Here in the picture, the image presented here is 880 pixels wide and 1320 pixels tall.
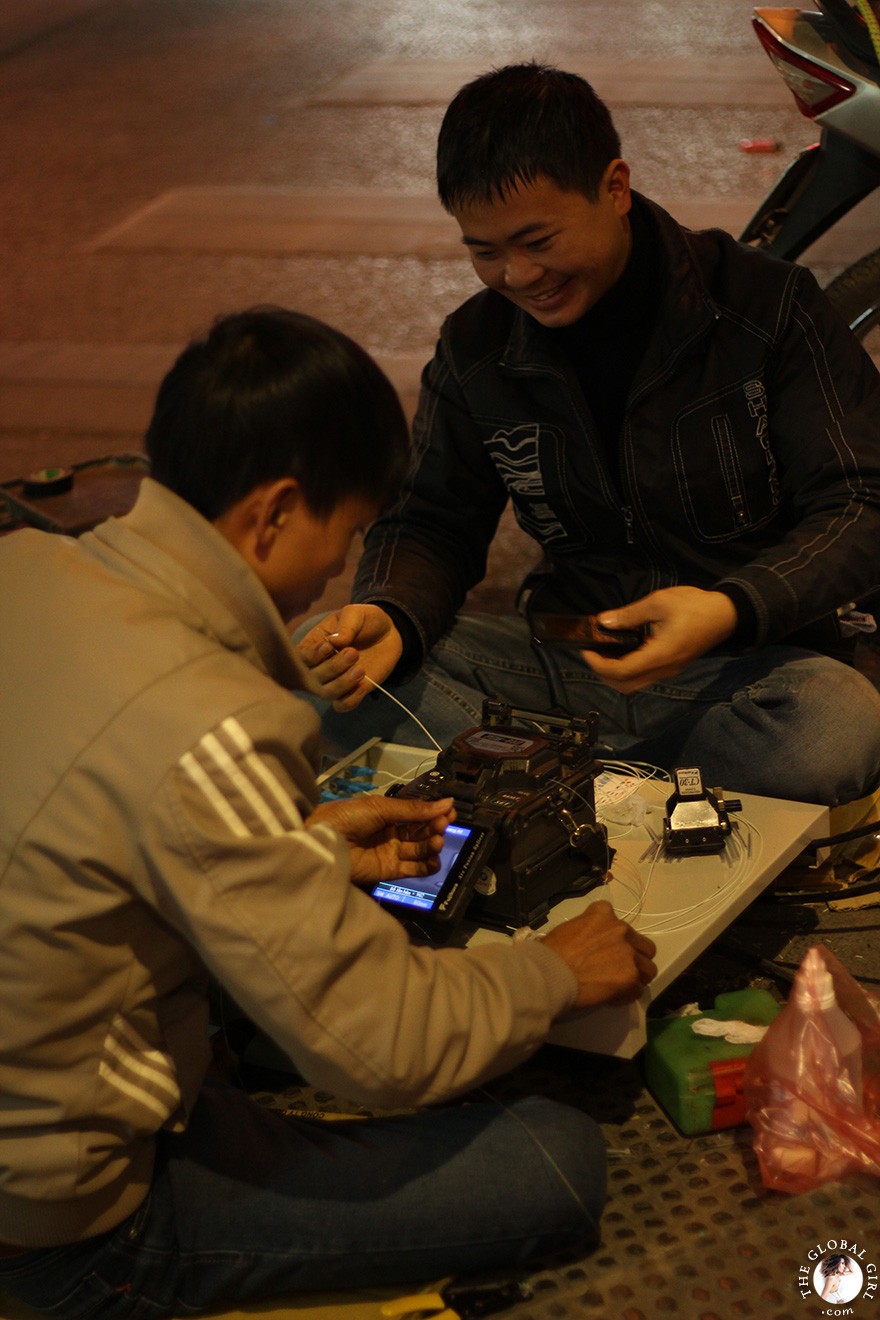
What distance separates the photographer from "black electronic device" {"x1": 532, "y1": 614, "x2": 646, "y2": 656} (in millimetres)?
1797

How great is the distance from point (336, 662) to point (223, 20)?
6168 mm

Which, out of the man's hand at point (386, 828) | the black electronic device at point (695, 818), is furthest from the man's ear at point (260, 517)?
the black electronic device at point (695, 818)

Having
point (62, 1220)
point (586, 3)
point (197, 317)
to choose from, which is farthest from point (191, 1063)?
point (586, 3)

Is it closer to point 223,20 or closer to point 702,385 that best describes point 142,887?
point 702,385

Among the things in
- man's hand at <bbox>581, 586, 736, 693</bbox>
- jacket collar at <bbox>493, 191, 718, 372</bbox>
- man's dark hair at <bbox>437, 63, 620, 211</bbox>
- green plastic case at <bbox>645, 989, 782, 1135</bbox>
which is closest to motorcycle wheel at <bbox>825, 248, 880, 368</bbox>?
jacket collar at <bbox>493, 191, 718, 372</bbox>

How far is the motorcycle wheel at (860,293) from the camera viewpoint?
2.56m

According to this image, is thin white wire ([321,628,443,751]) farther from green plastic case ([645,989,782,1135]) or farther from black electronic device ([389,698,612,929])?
green plastic case ([645,989,782,1135])

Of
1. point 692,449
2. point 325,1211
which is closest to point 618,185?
point 692,449

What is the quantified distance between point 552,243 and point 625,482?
354 millimetres

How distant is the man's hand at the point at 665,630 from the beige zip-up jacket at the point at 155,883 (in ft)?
1.88

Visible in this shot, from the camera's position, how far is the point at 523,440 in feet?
6.71

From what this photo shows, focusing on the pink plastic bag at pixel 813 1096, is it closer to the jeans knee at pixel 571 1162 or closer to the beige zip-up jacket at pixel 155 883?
the jeans knee at pixel 571 1162

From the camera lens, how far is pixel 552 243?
180 cm

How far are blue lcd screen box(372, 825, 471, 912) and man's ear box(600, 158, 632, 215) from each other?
0.86m
